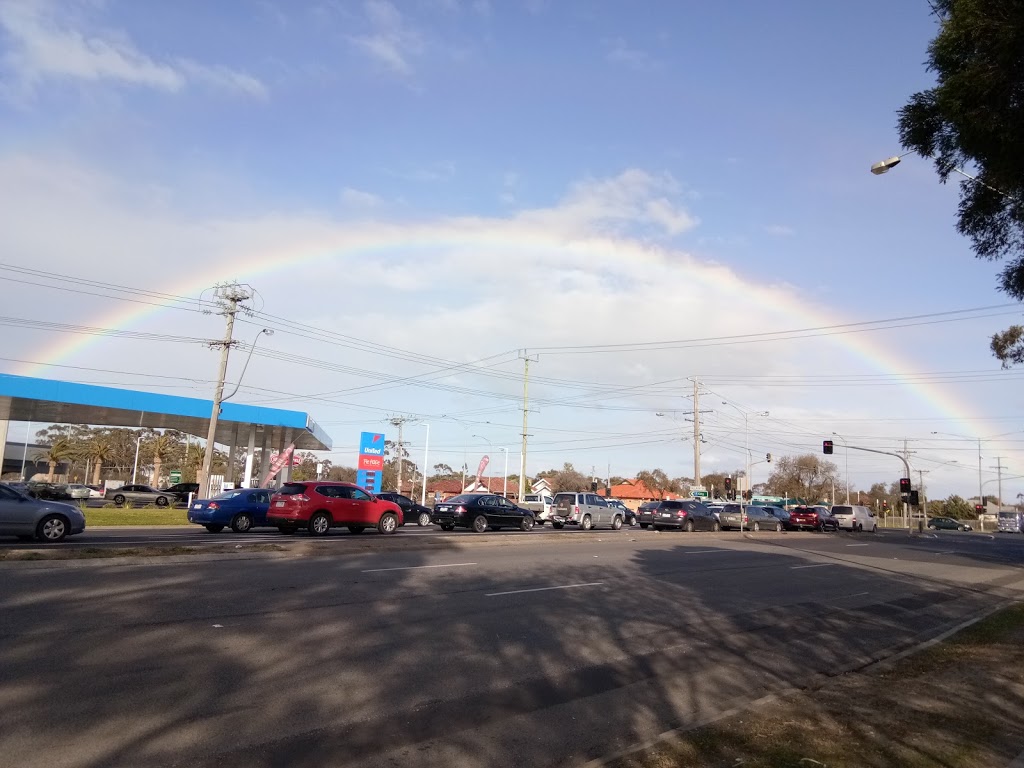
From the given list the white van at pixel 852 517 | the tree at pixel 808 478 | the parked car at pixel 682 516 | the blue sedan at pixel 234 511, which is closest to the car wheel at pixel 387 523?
the blue sedan at pixel 234 511

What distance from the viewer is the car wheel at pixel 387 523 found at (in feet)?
86.1

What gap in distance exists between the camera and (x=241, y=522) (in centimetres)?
2719

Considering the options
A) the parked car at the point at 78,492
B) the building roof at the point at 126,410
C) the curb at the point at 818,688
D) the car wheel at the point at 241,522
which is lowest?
the curb at the point at 818,688

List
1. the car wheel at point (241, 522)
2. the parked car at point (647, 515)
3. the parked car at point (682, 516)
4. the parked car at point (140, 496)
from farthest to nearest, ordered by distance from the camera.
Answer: the parked car at point (140, 496) < the parked car at point (647, 515) < the parked car at point (682, 516) < the car wheel at point (241, 522)

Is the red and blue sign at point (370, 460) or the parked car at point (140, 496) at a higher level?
the red and blue sign at point (370, 460)

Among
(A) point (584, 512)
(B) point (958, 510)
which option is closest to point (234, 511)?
(A) point (584, 512)

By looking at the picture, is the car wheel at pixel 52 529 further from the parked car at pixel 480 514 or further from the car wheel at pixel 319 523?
the parked car at pixel 480 514

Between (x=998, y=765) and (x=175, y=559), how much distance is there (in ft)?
46.4

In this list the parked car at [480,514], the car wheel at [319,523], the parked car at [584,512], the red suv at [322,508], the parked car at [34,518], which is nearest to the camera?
the parked car at [34,518]

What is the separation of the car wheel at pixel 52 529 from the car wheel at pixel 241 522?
26.9ft

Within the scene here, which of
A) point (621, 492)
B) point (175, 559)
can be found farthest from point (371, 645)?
point (621, 492)

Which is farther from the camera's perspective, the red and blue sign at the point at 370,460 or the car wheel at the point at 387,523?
the red and blue sign at the point at 370,460

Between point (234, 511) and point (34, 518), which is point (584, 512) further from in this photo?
point (34, 518)

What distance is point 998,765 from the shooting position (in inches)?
214
